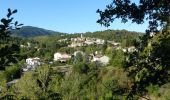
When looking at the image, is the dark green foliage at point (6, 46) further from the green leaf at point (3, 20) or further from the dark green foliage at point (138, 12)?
the dark green foliage at point (138, 12)

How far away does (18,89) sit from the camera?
3000cm

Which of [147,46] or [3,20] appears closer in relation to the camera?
[3,20]

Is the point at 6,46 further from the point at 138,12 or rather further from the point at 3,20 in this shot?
the point at 138,12

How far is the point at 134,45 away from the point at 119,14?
0.55 m

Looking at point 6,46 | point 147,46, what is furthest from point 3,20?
point 147,46

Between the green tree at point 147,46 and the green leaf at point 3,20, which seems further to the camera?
the green tree at point 147,46

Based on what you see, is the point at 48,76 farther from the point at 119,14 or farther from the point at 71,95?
the point at 119,14

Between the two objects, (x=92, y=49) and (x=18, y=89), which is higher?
(x=18, y=89)

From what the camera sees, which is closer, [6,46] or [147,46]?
[6,46]

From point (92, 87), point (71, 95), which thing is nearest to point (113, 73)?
point (92, 87)

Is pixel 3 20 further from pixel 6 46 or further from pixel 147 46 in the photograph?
pixel 147 46

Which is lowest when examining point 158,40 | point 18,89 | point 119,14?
point 18,89

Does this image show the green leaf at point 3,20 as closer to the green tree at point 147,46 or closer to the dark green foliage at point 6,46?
the dark green foliage at point 6,46

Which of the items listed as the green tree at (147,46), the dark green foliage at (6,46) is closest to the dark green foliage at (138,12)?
the green tree at (147,46)
